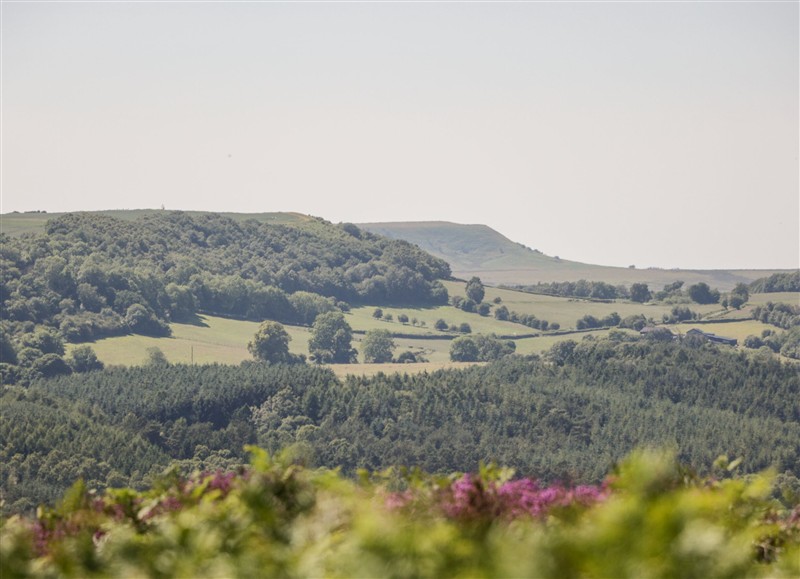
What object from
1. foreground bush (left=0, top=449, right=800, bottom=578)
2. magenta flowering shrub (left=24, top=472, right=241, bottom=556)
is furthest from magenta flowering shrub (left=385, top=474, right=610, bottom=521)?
magenta flowering shrub (left=24, top=472, right=241, bottom=556)

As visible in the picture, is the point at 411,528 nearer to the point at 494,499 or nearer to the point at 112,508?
the point at 494,499

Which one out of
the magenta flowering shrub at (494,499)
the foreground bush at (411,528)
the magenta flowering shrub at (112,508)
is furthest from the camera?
the magenta flowering shrub at (112,508)

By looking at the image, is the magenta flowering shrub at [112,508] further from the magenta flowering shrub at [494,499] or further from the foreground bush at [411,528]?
the magenta flowering shrub at [494,499]

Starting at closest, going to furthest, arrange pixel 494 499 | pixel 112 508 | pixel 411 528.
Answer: pixel 411 528 < pixel 494 499 < pixel 112 508

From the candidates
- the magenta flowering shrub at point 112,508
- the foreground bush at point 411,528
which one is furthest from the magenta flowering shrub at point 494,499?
the magenta flowering shrub at point 112,508

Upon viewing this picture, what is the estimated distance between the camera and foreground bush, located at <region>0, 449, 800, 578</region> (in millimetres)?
11039

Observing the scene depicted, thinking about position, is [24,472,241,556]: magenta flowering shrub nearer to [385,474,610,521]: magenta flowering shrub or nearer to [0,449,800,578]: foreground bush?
[0,449,800,578]: foreground bush

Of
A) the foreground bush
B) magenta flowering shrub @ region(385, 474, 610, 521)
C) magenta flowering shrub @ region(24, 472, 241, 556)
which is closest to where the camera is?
the foreground bush

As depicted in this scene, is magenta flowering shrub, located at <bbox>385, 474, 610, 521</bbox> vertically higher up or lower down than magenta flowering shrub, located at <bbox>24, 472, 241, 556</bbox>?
higher up

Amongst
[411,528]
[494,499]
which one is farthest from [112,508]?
[411,528]

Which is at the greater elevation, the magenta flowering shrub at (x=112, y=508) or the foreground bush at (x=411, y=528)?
the foreground bush at (x=411, y=528)

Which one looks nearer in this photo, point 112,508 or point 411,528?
point 411,528

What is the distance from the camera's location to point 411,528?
41.8ft

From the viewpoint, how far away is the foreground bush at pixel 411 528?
11.0 meters
